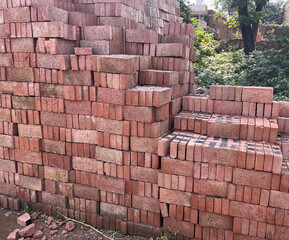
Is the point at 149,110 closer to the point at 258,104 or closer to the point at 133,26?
the point at 258,104

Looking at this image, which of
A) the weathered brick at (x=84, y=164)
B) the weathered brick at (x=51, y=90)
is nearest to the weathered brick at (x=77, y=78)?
the weathered brick at (x=51, y=90)

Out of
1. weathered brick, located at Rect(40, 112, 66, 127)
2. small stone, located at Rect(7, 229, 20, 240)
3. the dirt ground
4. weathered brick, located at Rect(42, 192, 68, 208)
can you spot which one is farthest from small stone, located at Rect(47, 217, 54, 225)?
weathered brick, located at Rect(40, 112, 66, 127)

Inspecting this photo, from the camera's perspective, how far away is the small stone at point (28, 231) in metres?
5.10

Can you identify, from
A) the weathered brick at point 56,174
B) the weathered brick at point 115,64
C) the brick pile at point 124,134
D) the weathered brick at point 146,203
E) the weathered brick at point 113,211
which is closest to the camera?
the brick pile at point 124,134

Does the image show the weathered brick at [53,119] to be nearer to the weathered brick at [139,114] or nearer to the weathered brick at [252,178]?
the weathered brick at [139,114]

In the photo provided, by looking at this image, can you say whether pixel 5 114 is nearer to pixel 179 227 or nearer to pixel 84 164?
pixel 84 164

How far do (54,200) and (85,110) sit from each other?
80.0 inches

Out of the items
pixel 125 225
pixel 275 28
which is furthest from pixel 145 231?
pixel 275 28

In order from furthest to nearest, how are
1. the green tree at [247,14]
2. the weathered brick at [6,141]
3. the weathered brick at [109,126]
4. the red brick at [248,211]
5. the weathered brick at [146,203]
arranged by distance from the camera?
the green tree at [247,14]
the weathered brick at [6,141]
the weathered brick at [146,203]
the weathered brick at [109,126]
the red brick at [248,211]

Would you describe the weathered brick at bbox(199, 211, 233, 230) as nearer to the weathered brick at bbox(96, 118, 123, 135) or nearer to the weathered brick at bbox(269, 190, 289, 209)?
the weathered brick at bbox(269, 190, 289, 209)

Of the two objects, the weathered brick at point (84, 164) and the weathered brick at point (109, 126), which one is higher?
the weathered brick at point (109, 126)

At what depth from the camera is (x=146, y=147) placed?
189 inches

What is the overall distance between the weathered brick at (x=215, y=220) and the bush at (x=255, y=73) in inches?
306

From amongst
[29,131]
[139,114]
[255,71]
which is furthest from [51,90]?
[255,71]
